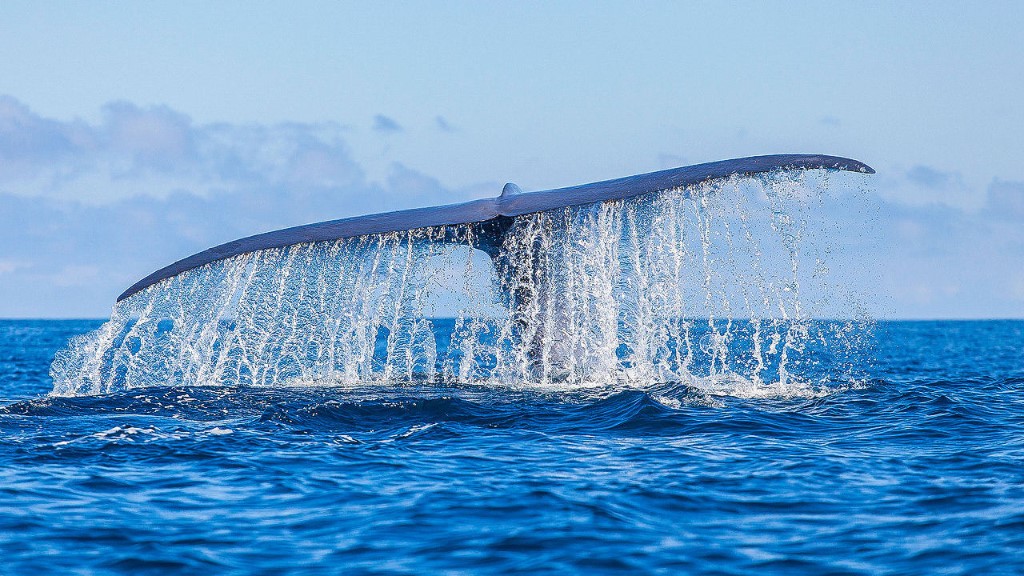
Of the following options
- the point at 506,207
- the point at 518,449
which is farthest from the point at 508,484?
the point at 506,207

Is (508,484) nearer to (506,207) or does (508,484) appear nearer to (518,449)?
(518,449)

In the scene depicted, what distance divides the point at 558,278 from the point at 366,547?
6.60m

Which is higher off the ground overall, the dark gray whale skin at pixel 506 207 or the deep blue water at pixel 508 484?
the dark gray whale skin at pixel 506 207

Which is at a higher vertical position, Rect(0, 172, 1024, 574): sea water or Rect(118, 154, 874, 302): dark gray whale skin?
Rect(118, 154, 874, 302): dark gray whale skin

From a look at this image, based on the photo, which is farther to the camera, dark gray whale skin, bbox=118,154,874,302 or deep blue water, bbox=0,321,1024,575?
dark gray whale skin, bbox=118,154,874,302

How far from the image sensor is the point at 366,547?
6555 mm

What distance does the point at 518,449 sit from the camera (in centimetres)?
955

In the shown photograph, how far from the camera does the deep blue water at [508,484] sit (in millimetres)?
6387

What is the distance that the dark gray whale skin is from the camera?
36.0ft

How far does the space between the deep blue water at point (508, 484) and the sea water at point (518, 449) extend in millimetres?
28

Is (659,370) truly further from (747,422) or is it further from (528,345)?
(747,422)

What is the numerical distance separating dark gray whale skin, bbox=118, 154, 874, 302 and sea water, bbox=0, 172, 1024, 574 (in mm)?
181

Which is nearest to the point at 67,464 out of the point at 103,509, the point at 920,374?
the point at 103,509

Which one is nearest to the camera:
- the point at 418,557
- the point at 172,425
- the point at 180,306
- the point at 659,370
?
the point at 418,557
